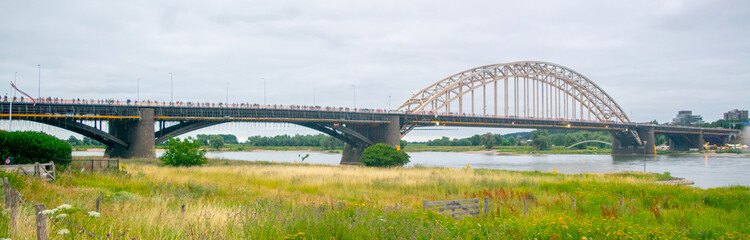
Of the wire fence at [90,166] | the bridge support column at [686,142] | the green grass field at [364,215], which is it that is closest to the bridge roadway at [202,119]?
the wire fence at [90,166]

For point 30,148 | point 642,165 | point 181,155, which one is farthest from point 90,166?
point 642,165

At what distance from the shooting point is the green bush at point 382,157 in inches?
Answer: 1870

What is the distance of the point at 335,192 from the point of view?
808 inches

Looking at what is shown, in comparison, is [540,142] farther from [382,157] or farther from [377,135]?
[382,157]

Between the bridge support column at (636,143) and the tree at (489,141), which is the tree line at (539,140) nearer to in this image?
the tree at (489,141)

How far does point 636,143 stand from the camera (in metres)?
107

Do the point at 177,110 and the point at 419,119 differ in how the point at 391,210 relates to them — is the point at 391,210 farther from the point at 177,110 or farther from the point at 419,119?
the point at 419,119

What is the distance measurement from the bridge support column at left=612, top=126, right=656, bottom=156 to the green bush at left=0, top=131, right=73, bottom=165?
4137 inches

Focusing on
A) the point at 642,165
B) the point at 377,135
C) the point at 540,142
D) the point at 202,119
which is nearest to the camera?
the point at 202,119

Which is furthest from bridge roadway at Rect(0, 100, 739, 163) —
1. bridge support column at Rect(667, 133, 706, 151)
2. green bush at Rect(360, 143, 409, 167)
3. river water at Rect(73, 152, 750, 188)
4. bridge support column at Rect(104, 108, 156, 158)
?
bridge support column at Rect(667, 133, 706, 151)

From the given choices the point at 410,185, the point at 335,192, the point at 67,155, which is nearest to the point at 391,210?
the point at 335,192

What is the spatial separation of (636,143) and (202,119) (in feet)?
299

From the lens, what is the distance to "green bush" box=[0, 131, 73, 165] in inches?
854

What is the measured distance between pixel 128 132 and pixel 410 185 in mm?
34361
